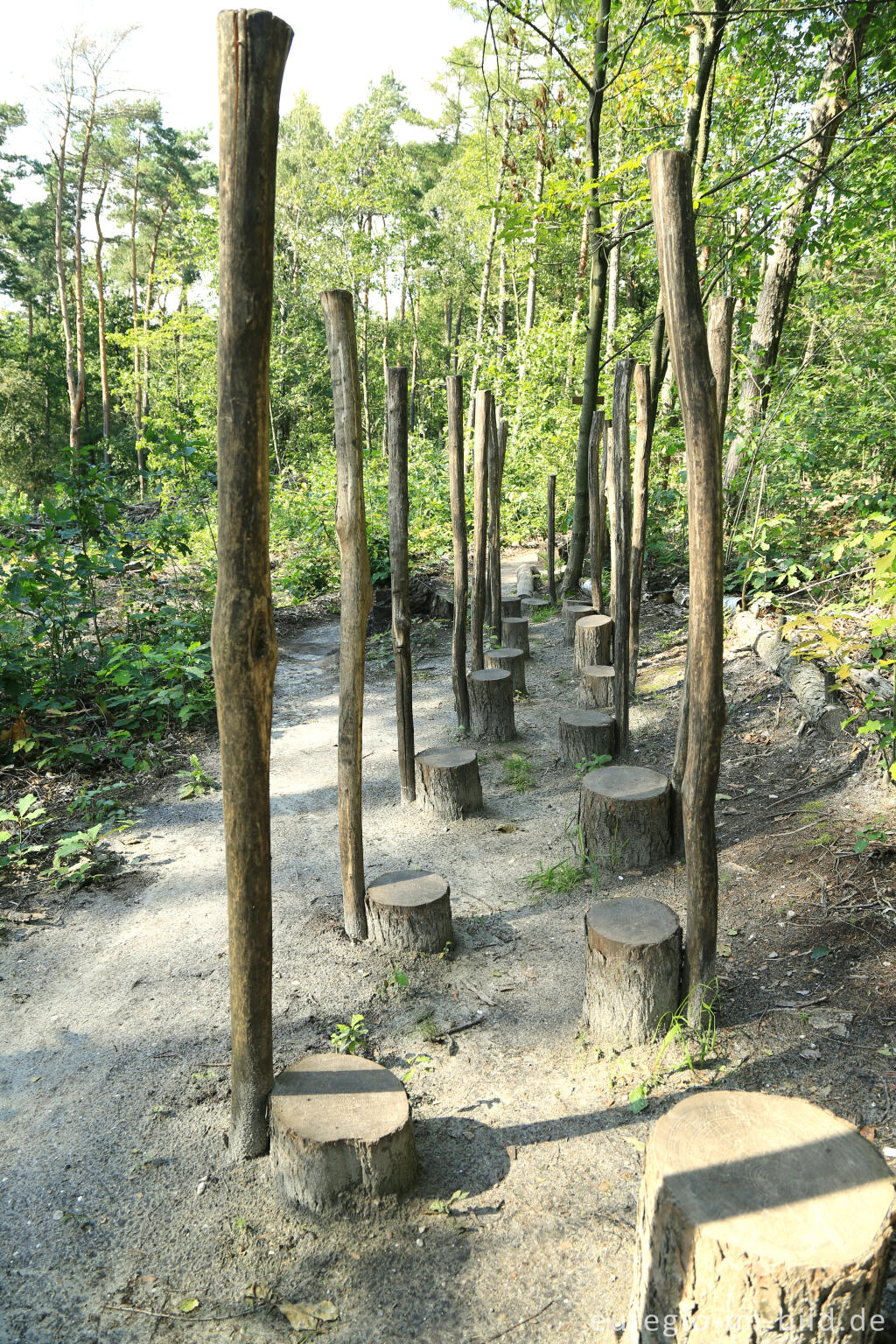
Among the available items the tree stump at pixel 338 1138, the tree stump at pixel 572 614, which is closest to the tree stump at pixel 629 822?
the tree stump at pixel 338 1138

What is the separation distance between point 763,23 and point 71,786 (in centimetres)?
820

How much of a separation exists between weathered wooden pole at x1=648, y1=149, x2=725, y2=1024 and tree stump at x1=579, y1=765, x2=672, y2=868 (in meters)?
1.24

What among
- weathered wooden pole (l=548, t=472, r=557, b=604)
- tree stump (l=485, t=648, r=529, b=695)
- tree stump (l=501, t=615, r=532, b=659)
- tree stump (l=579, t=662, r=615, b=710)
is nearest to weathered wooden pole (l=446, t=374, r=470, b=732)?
tree stump (l=485, t=648, r=529, b=695)

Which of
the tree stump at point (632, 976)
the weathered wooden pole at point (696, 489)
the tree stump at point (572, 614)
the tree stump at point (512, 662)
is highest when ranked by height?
the weathered wooden pole at point (696, 489)

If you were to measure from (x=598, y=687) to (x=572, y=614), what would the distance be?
6.18 feet

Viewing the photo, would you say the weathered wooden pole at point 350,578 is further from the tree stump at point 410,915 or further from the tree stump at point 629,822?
the tree stump at point 629,822

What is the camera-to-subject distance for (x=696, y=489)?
8.15 ft

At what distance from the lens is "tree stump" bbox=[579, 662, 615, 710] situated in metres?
6.26

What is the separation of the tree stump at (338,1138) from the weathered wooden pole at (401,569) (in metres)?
2.56

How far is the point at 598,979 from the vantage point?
9.39 feet

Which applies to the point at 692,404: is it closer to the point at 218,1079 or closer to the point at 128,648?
the point at 218,1079

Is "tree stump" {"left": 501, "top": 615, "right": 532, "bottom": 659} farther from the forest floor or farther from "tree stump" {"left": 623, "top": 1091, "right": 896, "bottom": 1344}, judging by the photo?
"tree stump" {"left": 623, "top": 1091, "right": 896, "bottom": 1344}

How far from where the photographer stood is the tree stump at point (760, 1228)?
1.41 metres

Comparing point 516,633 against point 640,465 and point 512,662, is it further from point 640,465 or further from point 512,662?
point 640,465
